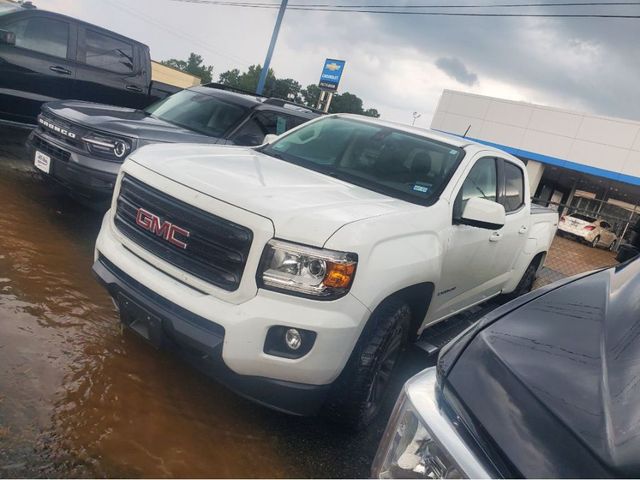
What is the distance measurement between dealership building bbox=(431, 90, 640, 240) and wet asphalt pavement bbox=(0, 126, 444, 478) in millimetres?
25242

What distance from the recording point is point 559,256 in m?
13.1

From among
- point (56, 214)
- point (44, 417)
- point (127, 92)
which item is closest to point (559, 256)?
point (127, 92)

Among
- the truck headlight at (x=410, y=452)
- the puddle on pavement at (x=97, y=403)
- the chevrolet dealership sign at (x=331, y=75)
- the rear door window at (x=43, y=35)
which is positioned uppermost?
the chevrolet dealership sign at (x=331, y=75)

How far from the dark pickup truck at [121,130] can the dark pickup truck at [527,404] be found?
4193 millimetres

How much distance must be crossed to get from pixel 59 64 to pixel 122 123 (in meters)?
2.64

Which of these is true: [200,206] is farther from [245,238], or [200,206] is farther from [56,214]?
[56,214]

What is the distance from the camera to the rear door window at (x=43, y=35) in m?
6.29

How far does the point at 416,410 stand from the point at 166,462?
5.36 feet

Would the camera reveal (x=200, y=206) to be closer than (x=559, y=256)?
Yes

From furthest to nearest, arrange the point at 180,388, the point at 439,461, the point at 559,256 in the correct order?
the point at 559,256 → the point at 180,388 → the point at 439,461

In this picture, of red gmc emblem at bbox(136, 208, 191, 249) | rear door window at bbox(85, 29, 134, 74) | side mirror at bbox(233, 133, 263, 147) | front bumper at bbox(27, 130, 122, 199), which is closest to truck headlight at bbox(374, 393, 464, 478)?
red gmc emblem at bbox(136, 208, 191, 249)

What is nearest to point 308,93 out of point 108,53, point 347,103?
point 347,103

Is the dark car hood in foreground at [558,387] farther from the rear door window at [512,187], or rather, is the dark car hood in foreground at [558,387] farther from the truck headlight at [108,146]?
the truck headlight at [108,146]

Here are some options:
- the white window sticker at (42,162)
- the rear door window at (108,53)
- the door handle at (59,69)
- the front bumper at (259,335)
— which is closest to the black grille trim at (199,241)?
the front bumper at (259,335)
